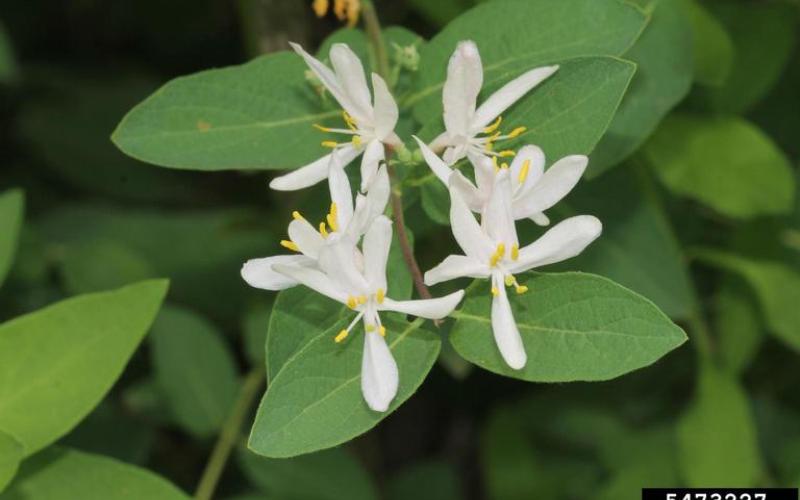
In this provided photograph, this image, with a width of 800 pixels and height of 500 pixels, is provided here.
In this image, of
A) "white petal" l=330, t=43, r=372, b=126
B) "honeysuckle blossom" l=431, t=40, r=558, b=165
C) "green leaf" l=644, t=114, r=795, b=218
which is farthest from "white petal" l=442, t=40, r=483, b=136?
"green leaf" l=644, t=114, r=795, b=218

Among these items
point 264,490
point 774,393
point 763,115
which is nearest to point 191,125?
point 264,490

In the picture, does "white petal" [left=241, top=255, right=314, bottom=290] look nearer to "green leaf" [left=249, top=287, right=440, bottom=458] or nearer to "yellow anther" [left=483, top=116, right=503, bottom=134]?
"green leaf" [left=249, top=287, right=440, bottom=458]

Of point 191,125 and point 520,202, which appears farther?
point 191,125

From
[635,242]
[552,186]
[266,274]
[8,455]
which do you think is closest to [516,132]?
[552,186]

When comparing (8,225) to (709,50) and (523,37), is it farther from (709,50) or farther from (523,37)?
(709,50)

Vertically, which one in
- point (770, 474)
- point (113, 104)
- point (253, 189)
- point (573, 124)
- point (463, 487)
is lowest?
point (463, 487)

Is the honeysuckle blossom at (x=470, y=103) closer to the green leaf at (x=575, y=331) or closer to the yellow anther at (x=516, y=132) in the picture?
the yellow anther at (x=516, y=132)

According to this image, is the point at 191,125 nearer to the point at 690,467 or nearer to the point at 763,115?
the point at 690,467

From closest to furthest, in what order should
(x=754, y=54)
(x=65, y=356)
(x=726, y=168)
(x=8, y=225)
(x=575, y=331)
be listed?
(x=575, y=331) → (x=65, y=356) → (x=8, y=225) → (x=726, y=168) → (x=754, y=54)
